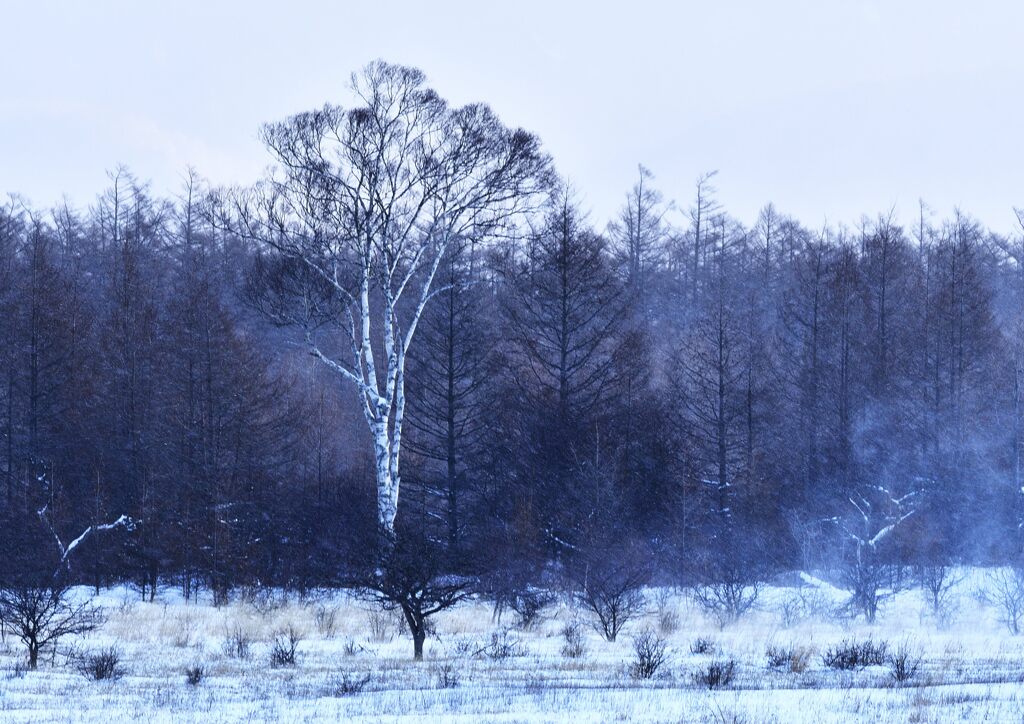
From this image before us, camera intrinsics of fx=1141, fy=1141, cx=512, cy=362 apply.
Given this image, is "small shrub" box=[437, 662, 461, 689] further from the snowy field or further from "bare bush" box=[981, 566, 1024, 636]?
"bare bush" box=[981, 566, 1024, 636]

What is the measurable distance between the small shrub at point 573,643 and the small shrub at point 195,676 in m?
5.56

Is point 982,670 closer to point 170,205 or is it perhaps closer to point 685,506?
point 685,506

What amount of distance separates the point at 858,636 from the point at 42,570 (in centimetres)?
1877

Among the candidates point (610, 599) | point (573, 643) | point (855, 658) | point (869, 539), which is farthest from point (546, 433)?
point (855, 658)

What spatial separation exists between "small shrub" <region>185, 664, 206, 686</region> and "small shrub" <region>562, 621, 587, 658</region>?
5557mm

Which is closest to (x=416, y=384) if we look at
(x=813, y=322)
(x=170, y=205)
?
(x=813, y=322)

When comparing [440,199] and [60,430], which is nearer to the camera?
[440,199]

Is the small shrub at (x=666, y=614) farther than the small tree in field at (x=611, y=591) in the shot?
Yes

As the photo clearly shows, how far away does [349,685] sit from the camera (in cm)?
1349

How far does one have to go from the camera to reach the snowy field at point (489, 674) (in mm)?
11422

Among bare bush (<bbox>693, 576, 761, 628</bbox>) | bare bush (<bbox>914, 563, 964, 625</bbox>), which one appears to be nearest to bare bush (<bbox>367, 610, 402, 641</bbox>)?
bare bush (<bbox>693, 576, 761, 628</bbox>)

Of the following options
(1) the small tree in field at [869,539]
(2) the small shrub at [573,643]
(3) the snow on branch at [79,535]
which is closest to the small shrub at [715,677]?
(2) the small shrub at [573,643]

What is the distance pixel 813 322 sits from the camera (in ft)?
134

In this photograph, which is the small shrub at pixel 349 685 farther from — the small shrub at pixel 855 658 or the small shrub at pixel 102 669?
the small shrub at pixel 855 658
